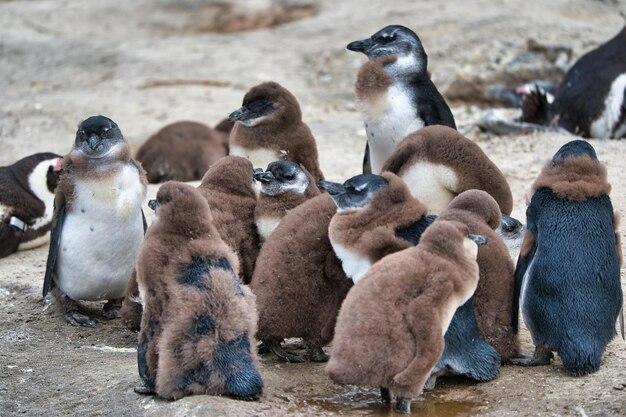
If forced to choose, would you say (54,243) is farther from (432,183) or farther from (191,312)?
(432,183)

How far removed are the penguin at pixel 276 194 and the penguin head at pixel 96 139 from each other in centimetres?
93

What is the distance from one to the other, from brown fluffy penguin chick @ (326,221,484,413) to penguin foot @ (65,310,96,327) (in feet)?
8.02

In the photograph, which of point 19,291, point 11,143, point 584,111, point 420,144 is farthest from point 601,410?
point 11,143

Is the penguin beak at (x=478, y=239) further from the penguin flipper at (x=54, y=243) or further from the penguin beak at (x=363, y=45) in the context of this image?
the penguin beak at (x=363, y=45)

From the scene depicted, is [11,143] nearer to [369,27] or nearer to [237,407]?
[369,27]

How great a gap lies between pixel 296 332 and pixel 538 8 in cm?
1136

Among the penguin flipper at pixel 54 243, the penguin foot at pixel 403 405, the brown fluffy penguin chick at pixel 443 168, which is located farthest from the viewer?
the penguin flipper at pixel 54 243

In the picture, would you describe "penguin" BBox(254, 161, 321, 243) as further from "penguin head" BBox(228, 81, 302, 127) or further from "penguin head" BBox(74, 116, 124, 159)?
"penguin head" BBox(228, 81, 302, 127)

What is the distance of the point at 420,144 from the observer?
6.82 m

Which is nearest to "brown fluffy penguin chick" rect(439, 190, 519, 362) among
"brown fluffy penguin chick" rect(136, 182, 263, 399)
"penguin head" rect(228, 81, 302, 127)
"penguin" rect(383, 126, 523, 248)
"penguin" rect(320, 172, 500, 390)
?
"penguin" rect(320, 172, 500, 390)

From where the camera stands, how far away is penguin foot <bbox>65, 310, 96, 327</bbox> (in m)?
7.03

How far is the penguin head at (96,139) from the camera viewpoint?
22.2 feet

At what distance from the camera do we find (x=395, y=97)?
7.99m

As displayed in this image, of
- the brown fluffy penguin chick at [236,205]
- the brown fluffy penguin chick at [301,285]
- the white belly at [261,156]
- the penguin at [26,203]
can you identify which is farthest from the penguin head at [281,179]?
the penguin at [26,203]
